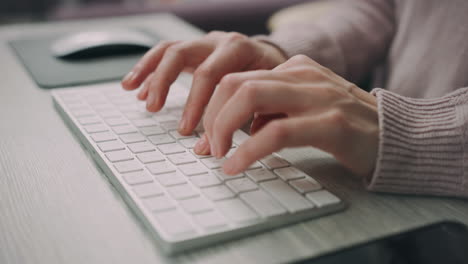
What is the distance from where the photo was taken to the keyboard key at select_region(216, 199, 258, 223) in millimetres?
394

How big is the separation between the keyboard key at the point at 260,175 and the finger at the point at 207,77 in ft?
0.36

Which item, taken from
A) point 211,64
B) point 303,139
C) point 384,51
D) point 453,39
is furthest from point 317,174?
point 384,51

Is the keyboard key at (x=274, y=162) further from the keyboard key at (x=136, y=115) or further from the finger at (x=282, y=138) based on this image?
the keyboard key at (x=136, y=115)

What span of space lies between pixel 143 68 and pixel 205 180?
0.85ft

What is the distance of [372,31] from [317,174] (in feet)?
1.58

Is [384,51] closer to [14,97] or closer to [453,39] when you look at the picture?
[453,39]

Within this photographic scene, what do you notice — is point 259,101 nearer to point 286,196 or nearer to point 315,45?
point 286,196

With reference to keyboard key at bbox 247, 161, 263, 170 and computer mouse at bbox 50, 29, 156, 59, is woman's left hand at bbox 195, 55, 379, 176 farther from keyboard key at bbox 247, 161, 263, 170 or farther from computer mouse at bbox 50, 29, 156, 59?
computer mouse at bbox 50, 29, 156, 59

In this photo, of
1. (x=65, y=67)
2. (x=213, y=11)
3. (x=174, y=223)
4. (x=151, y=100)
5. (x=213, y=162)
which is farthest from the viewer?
(x=213, y=11)

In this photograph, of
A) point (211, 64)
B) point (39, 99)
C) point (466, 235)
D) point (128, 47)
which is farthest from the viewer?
point (128, 47)

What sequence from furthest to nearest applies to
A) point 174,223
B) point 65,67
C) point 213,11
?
point 213,11 → point 65,67 → point 174,223

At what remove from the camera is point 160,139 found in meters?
0.53

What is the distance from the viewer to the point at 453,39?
75cm


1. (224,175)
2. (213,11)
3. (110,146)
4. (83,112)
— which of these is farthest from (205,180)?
(213,11)
